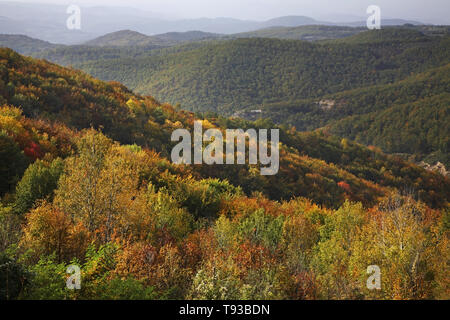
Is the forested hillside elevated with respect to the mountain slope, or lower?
lower

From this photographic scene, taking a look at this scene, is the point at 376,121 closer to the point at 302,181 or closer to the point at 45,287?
the point at 302,181

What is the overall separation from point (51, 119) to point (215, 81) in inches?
5377

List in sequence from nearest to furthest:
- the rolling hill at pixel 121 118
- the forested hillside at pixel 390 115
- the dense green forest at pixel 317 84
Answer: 1. the rolling hill at pixel 121 118
2. the forested hillside at pixel 390 115
3. the dense green forest at pixel 317 84

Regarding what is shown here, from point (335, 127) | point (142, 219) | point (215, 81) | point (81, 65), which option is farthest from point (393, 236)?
point (81, 65)
